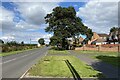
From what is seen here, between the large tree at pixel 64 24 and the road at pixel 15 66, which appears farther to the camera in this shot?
the large tree at pixel 64 24

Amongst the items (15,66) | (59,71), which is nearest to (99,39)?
(15,66)

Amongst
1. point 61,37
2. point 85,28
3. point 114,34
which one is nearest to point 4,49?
point 61,37

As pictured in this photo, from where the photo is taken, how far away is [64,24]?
216 feet

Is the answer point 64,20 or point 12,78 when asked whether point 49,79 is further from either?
point 64,20

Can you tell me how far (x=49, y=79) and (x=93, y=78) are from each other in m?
2.37

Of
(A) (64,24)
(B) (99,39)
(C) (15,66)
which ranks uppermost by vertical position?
(A) (64,24)

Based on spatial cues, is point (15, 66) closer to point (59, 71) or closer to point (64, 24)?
point (59, 71)

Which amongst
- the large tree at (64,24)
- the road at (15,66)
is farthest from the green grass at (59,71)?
the large tree at (64,24)

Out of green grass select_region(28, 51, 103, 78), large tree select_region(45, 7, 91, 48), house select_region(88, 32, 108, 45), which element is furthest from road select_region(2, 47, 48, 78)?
house select_region(88, 32, 108, 45)

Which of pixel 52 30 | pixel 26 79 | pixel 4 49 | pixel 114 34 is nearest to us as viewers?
pixel 26 79

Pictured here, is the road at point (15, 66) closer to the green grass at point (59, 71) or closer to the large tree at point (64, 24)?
the green grass at point (59, 71)

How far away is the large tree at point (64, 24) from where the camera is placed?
212ft

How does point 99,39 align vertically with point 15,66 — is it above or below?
above

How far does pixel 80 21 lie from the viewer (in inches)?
2726
